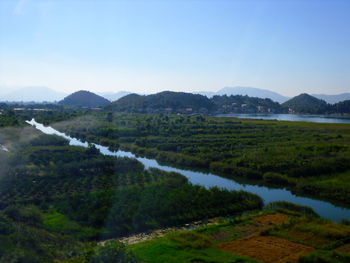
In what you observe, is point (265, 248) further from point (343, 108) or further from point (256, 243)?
Answer: point (343, 108)

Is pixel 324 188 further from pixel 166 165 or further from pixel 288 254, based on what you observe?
pixel 166 165

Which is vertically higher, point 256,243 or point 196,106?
point 196,106

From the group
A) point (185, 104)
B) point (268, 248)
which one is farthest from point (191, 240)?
point (185, 104)

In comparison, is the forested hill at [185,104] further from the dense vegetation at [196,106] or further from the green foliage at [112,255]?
the green foliage at [112,255]

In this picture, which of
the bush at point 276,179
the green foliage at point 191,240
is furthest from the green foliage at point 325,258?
the bush at point 276,179

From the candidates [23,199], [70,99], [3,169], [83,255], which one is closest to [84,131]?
[3,169]

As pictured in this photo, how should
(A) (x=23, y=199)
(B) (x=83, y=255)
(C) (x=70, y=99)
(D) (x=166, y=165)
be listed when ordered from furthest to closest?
1. (C) (x=70, y=99)
2. (D) (x=166, y=165)
3. (A) (x=23, y=199)
4. (B) (x=83, y=255)
